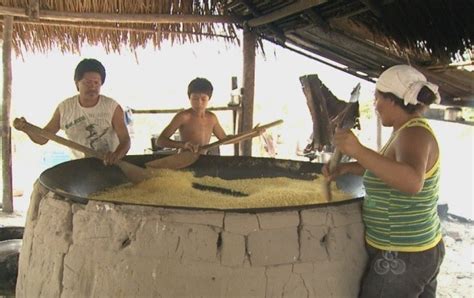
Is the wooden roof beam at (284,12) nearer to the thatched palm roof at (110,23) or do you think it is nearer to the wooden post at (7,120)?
the thatched palm roof at (110,23)

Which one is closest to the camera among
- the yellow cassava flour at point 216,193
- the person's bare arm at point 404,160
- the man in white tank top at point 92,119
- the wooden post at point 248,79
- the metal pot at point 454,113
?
the person's bare arm at point 404,160

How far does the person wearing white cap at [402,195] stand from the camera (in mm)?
1585

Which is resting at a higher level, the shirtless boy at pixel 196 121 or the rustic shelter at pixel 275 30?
the rustic shelter at pixel 275 30

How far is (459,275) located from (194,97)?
2470 mm

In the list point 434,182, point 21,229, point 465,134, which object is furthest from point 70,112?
point 465,134

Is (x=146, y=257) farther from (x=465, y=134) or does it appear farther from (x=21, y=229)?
(x=465, y=134)

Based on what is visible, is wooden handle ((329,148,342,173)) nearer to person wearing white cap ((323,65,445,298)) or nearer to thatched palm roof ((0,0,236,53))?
person wearing white cap ((323,65,445,298))

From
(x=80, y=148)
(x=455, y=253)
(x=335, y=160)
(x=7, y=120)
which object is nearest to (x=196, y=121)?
(x=80, y=148)

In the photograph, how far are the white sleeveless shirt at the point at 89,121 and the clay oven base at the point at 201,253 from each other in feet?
4.10

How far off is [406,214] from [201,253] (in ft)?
2.25

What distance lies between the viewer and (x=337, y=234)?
177 cm

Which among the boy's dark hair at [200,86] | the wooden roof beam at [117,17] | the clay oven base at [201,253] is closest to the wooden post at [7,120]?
the wooden roof beam at [117,17]

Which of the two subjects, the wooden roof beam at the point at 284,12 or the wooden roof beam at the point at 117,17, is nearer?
the wooden roof beam at the point at 284,12

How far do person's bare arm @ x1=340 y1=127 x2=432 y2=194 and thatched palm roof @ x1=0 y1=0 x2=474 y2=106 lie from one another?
1939 millimetres
